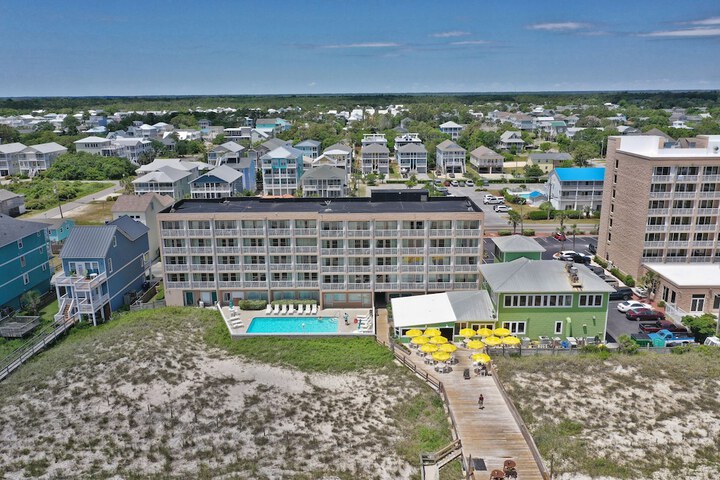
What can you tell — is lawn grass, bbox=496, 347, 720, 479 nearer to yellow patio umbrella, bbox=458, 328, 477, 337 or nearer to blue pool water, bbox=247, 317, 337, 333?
yellow patio umbrella, bbox=458, 328, 477, 337

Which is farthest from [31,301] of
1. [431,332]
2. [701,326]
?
[701,326]

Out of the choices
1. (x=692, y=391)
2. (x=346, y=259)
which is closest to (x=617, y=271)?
(x=692, y=391)

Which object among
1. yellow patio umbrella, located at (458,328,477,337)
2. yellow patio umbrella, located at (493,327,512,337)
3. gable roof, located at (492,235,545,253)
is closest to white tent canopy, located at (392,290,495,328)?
yellow patio umbrella, located at (458,328,477,337)

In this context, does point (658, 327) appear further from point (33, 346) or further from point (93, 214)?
point (93, 214)

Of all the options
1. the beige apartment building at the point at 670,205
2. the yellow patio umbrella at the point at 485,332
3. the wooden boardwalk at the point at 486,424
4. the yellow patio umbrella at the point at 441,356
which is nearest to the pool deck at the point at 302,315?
the yellow patio umbrella at the point at 441,356

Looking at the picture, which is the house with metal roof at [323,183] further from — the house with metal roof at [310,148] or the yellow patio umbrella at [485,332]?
the yellow patio umbrella at [485,332]

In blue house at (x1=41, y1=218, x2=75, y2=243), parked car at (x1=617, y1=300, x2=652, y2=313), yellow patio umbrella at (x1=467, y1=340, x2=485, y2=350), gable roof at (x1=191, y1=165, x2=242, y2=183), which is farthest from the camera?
gable roof at (x1=191, y1=165, x2=242, y2=183)
